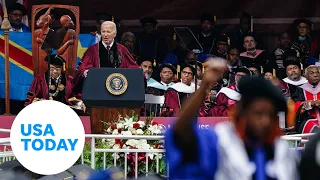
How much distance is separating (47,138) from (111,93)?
2411 mm

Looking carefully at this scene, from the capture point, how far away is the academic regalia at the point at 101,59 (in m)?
11.1

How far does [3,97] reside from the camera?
39.5 ft

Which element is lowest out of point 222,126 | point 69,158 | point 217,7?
point 69,158

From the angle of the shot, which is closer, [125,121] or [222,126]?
[222,126]

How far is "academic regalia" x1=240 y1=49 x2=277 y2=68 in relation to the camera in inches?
535

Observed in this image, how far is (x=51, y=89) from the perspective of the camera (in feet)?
38.4

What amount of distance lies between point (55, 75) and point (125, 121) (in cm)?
303

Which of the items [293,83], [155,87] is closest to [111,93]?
[155,87]

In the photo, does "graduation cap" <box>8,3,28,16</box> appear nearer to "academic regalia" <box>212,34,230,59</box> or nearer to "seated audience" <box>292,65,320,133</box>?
"academic regalia" <box>212,34,230,59</box>

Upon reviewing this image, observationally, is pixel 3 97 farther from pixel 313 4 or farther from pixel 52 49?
pixel 313 4

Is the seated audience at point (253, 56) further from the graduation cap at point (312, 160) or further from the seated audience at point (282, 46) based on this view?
the graduation cap at point (312, 160)

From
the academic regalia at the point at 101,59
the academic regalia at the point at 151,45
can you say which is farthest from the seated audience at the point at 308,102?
the academic regalia at the point at 151,45

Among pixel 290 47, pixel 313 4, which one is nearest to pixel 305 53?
pixel 290 47

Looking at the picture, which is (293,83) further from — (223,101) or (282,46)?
(282,46)
